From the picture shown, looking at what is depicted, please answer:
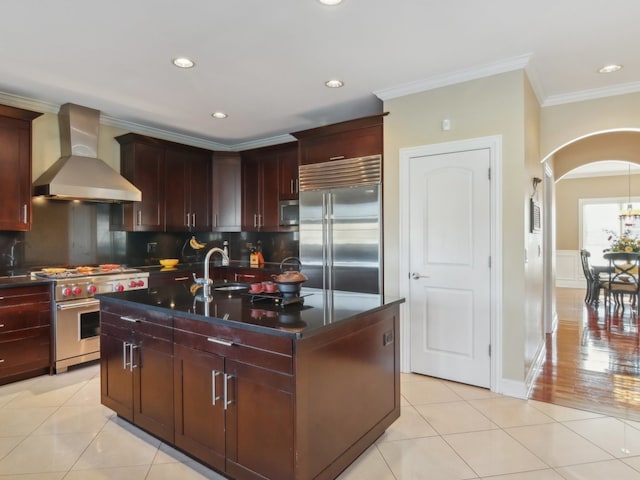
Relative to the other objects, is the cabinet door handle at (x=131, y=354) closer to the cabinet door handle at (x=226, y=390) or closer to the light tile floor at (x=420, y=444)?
the light tile floor at (x=420, y=444)

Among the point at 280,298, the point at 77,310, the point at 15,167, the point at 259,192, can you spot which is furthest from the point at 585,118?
the point at 15,167

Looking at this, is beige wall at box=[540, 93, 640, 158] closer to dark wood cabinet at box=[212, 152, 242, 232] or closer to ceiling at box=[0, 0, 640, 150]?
ceiling at box=[0, 0, 640, 150]

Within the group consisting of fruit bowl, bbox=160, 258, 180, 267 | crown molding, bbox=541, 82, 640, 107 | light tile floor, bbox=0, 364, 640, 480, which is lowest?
light tile floor, bbox=0, 364, 640, 480

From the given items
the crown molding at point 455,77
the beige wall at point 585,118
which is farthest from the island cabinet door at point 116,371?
the beige wall at point 585,118

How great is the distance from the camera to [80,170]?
155 inches

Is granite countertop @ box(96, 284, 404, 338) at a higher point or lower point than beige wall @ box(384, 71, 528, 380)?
lower

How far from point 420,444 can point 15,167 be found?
410cm

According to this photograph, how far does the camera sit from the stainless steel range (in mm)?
3561

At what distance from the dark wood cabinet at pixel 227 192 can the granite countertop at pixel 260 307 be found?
2.75 m

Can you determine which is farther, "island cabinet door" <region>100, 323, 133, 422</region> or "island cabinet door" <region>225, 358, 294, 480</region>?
"island cabinet door" <region>100, 323, 133, 422</region>

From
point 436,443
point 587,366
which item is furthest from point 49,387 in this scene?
point 587,366

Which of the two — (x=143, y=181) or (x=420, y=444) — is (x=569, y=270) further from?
(x=143, y=181)

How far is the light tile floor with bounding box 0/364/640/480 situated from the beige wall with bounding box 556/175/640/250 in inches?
303

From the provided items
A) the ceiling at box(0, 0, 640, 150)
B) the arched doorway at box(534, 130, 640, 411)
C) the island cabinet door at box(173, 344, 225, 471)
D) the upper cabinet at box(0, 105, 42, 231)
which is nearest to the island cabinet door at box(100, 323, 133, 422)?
the island cabinet door at box(173, 344, 225, 471)
